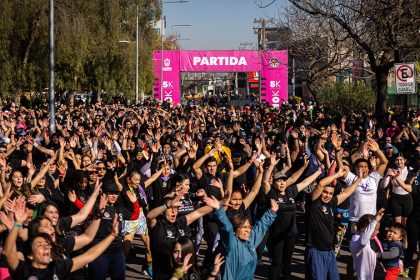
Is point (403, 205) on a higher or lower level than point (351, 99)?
lower

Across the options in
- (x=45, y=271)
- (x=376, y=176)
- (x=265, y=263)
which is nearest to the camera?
(x=45, y=271)

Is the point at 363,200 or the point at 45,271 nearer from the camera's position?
the point at 45,271

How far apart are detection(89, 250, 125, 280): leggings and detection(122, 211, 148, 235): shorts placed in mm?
1493

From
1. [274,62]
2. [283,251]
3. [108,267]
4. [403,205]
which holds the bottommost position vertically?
[283,251]

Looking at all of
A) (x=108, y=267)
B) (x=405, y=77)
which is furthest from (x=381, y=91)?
(x=108, y=267)

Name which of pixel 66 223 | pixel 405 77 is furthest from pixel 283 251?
pixel 405 77

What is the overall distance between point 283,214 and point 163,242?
255 cm

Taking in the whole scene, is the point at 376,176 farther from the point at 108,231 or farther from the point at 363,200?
the point at 108,231

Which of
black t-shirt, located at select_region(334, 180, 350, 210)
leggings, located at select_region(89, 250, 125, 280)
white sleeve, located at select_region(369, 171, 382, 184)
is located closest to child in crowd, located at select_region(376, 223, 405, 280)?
white sleeve, located at select_region(369, 171, 382, 184)

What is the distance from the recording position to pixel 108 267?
301 inches

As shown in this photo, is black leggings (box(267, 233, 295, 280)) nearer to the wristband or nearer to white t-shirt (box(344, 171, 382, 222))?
white t-shirt (box(344, 171, 382, 222))

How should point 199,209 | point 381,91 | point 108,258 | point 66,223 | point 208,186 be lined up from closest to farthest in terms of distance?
point 66,223 → point 199,209 → point 108,258 → point 208,186 → point 381,91

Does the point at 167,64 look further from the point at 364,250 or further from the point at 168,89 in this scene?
the point at 364,250

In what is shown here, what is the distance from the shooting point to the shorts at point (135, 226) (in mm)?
9352
